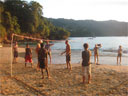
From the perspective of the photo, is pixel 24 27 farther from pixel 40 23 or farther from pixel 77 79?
pixel 77 79

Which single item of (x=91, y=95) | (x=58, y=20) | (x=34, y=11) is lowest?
(x=91, y=95)

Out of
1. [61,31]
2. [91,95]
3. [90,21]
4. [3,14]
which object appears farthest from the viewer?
[90,21]

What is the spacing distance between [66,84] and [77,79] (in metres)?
0.92

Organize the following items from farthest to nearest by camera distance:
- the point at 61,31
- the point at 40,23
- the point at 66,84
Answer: the point at 61,31
the point at 40,23
the point at 66,84

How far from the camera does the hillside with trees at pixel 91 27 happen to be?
152500mm

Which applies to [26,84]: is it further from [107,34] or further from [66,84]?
[107,34]

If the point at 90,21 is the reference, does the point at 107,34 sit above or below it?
below

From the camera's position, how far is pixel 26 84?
6492 millimetres

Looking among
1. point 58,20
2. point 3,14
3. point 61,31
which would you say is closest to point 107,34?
point 58,20

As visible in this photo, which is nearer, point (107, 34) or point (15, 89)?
point (15, 89)

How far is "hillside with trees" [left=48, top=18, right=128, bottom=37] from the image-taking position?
6004 inches

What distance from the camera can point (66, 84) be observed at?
21.3ft

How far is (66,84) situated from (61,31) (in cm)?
9209

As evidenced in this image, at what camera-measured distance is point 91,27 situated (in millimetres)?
161500
